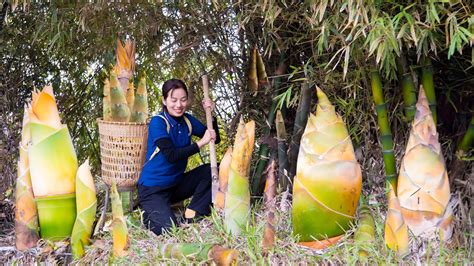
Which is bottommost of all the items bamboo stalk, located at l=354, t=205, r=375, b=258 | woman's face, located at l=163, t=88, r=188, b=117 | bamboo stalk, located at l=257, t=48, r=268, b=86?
bamboo stalk, located at l=354, t=205, r=375, b=258

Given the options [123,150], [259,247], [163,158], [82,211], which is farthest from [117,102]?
[259,247]

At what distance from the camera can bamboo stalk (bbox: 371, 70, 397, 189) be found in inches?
104

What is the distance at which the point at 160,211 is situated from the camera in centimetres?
298

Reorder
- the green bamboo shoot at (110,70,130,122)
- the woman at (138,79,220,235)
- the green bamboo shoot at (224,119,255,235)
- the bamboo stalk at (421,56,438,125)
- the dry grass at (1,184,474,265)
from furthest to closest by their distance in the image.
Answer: the green bamboo shoot at (110,70,130,122), the woman at (138,79,220,235), the green bamboo shoot at (224,119,255,235), the bamboo stalk at (421,56,438,125), the dry grass at (1,184,474,265)

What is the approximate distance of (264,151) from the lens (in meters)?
3.20

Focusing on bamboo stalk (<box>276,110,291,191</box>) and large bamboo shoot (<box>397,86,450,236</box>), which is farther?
bamboo stalk (<box>276,110,291,191</box>)

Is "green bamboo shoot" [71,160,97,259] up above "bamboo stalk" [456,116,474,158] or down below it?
below

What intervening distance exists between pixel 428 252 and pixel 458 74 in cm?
84

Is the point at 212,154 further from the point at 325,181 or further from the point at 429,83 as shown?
the point at 429,83

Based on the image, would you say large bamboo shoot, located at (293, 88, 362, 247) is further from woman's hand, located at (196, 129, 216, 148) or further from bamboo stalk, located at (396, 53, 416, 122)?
woman's hand, located at (196, 129, 216, 148)

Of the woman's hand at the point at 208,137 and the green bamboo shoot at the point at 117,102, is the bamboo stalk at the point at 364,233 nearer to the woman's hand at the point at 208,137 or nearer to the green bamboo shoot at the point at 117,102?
the woman's hand at the point at 208,137

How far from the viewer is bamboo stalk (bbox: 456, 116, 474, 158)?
2611mm

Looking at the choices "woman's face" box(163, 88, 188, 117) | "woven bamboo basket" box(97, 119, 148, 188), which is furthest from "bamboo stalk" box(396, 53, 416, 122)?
"woven bamboo basket" box(97, 119, 148, 188)

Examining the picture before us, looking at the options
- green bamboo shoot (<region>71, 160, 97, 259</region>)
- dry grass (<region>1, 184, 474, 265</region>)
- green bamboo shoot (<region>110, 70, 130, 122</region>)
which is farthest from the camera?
green bamboo shoot (<region>110, 70, 130, 122</region>)
